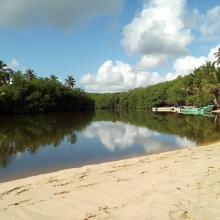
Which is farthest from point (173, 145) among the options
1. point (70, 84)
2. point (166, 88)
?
point (70, 84)

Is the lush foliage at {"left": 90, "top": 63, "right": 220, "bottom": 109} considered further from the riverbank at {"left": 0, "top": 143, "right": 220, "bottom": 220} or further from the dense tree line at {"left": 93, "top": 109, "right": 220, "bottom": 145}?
the riverbank at {"left": 0, "top": 143, "right": 220, "bottom": 220}

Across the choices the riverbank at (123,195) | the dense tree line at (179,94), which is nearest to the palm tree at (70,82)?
the dense tree line at (179,94)

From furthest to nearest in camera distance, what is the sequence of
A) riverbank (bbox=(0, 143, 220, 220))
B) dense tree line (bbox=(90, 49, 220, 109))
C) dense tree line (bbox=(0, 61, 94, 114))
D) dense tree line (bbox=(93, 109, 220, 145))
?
dense tree line (bbox=(0, 61, 94, 114)), dense tree line (bbox=(90, 49, 220, 109)), dense tree line (bbox=(93, 109, 220, 145)), riverbank (bbox=(0, 143, 220, 220))

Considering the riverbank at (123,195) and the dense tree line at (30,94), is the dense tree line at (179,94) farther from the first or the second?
the riverbank at (123,195)

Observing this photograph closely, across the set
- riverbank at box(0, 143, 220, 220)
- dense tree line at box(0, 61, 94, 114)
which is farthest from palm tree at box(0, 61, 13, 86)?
riverbank at box(0, 143, 220, 220)

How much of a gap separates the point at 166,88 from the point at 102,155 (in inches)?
3803

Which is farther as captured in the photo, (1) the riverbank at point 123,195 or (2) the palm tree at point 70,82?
(2) the palm tree at point 70,82

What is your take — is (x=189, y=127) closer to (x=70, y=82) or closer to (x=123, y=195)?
(x=123, y=195)

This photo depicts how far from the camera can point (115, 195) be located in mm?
8352

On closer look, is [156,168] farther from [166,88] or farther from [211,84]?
[166,88]

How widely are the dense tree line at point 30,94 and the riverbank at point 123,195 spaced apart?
6032 cm

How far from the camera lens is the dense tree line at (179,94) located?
63219 millimetres

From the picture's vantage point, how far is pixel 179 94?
91562mm

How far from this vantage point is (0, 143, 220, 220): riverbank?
698 cm
